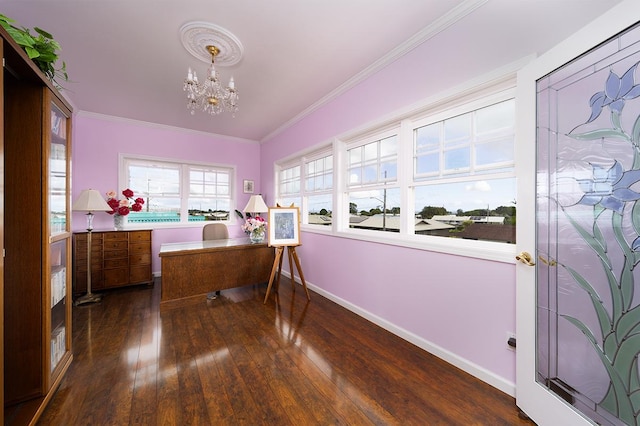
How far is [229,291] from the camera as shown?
353 centimetres

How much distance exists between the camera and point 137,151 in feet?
13.6

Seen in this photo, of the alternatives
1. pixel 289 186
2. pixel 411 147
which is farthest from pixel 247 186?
pixel 411 147

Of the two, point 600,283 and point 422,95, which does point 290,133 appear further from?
point 600,283

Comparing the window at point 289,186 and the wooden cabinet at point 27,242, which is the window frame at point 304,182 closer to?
the window at point 289,186

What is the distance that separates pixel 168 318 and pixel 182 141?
10.8 ft

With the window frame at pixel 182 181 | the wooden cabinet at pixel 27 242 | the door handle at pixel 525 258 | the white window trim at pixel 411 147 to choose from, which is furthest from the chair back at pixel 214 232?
the door handle at pixel 525 258

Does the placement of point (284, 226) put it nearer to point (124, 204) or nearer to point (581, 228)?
point (124, 204)

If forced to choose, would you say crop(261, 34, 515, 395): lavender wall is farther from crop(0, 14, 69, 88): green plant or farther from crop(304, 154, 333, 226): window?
crop(0, 14, 69, 88): green plant

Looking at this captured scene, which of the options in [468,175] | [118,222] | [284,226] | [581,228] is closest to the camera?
[581,228]

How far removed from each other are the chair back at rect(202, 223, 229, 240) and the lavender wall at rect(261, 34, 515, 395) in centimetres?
181

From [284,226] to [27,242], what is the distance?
2.24m

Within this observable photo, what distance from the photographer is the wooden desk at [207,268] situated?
2871mm

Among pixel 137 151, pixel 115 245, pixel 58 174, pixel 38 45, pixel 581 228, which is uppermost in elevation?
pixel 137 151

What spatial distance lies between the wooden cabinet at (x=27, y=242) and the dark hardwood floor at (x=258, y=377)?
7.7 inches
